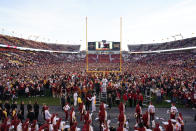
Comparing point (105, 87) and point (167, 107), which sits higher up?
point (105, 87)

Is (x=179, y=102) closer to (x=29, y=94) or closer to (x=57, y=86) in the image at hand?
(x=57, y=86)

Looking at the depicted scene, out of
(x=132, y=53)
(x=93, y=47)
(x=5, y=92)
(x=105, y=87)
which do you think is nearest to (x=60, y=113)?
(x=105, y=87)

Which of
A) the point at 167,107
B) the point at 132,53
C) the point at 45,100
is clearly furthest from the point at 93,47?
the point at 132,53

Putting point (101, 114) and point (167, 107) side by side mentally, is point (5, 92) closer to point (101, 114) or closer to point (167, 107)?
point (101, 114)

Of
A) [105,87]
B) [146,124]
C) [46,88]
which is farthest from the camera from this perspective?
[46,88]

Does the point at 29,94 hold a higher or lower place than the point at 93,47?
lower

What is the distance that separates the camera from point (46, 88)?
15695 millimetres

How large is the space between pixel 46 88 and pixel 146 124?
450 inches

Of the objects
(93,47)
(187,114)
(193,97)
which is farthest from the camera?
(93,47)

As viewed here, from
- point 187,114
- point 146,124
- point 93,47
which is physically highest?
point 93,47

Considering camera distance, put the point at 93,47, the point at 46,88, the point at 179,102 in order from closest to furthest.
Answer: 1. the point at 179,102
2. the point at 46,88
3. the point at 93,47

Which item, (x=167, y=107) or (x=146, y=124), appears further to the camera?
(x=167, y=107)

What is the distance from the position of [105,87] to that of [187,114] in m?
6.64

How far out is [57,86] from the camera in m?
14.0
